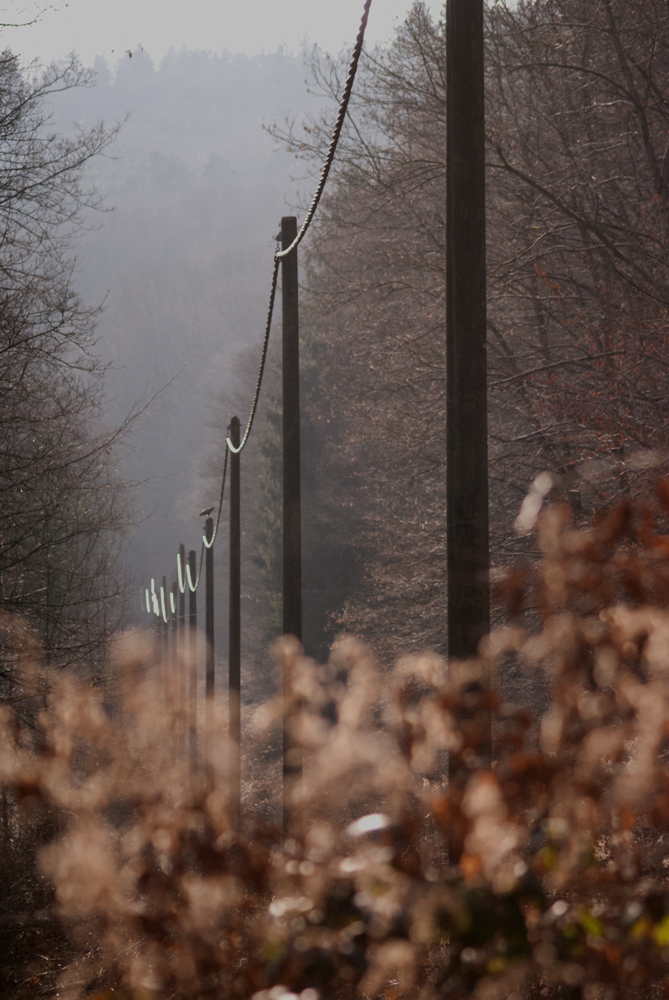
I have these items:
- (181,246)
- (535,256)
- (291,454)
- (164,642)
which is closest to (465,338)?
(291,454)

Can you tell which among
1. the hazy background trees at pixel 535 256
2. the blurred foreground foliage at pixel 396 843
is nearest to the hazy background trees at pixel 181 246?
the hazy background trees at pixel 535 256

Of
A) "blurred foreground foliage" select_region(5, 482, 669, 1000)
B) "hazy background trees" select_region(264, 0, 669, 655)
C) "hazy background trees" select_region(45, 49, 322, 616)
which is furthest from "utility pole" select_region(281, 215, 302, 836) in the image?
"hazy background trees" select_region(45, 49, 322, 616)

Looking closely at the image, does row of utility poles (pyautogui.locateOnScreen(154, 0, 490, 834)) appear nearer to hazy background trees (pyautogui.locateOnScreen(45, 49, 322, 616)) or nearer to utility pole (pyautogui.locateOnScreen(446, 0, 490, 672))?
utility pole (pyautogui.locateOnScreen(446, 0, 490, 672))

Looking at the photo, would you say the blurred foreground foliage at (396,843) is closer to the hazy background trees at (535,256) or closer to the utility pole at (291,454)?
the hazy background trees at (535,256)

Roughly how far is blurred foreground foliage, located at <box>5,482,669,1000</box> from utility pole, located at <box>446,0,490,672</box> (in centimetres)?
203

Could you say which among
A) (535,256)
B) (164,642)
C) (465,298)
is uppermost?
(535,256)

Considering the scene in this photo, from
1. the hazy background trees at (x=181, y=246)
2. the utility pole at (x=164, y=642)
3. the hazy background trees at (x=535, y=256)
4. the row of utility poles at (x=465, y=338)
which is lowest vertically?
the utility pole at (x=164, y=642)

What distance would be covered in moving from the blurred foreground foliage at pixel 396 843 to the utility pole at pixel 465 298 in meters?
2.03

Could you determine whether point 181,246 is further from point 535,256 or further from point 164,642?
point 535,256

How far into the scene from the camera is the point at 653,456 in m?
8.05

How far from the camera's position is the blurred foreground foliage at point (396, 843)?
1287mm

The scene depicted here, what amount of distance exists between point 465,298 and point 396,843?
2910mm

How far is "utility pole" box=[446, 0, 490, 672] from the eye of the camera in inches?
150

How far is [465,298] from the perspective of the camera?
390 centimetres
